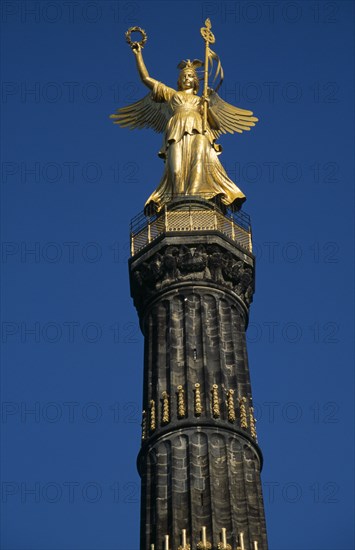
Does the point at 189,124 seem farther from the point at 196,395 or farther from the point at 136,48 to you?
the point at 196,395

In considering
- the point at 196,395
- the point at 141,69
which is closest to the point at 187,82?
the point at 141,69

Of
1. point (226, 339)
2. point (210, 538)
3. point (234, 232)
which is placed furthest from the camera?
point (234, 232)

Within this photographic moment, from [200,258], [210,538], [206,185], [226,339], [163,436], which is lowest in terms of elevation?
[210,538]

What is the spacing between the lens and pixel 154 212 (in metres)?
67.0

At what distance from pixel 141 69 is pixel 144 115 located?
7.51 feet

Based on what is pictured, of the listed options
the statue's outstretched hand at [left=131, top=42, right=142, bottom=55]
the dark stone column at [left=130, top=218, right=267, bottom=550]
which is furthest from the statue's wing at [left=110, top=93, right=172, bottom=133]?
the dark stone column at [left=130, top=218, right=267, bottom=550]

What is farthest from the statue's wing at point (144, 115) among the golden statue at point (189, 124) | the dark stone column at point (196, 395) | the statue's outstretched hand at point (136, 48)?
the dark stone column at point (196, 395)

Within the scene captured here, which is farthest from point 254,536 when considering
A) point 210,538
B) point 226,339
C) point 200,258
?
point 200,258

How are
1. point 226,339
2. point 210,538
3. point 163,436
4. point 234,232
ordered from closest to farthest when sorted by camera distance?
point 210,538, point 163,436, point 226,339, point 234,232

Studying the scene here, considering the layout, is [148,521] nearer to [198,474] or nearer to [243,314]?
[198,474]

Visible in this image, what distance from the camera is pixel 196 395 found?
58.2 metres

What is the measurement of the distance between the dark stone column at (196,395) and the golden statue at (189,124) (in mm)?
3757

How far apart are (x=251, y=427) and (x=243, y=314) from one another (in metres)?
6.79

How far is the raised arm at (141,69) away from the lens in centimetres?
7156
